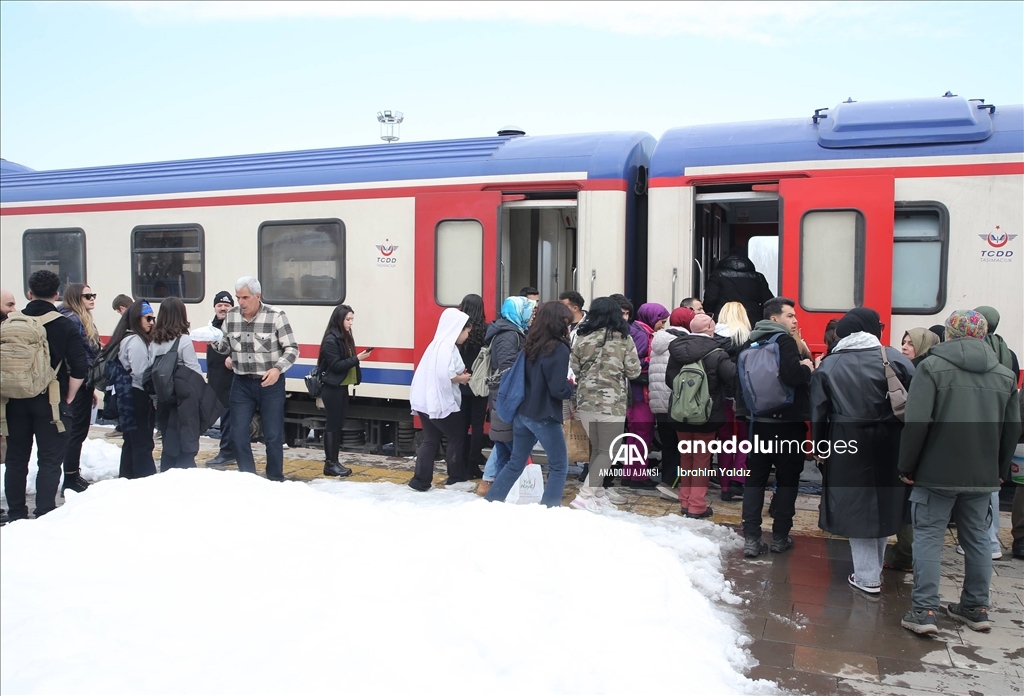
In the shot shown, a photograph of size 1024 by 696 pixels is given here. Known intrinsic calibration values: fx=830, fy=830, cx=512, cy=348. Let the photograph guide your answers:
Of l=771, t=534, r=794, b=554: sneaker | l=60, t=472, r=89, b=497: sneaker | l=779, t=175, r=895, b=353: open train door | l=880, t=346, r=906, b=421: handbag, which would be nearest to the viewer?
Result: l=880, t=346, r=906, b=421: handbag

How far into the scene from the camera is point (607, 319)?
682 centimetres

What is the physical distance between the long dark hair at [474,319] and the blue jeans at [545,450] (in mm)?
1548

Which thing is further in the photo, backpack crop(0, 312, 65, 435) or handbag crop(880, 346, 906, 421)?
backpack crop(0, 312, 65, 435)

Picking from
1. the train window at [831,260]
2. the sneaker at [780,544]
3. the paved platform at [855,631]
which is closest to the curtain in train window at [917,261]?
the train window at [831,260]

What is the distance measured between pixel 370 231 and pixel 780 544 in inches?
201

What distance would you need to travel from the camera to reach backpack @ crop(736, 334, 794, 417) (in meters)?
5.89

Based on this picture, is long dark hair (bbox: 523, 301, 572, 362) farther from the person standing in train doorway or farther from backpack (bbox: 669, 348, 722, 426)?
the person standing in train doorway

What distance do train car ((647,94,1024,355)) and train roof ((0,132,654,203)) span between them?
0.62 metres

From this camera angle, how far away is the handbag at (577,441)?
7172 mm

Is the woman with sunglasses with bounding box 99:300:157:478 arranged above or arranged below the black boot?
above

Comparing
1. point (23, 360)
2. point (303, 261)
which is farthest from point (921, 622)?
point (303, 261)

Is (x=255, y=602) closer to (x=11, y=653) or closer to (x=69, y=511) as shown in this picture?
(x=11, y=653)

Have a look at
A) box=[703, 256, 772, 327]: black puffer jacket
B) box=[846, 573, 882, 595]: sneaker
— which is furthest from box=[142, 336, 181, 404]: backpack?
box=[846, 573, 882, 595]: sneaker

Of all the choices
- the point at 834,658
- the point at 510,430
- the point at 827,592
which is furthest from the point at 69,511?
the point at 827,592
